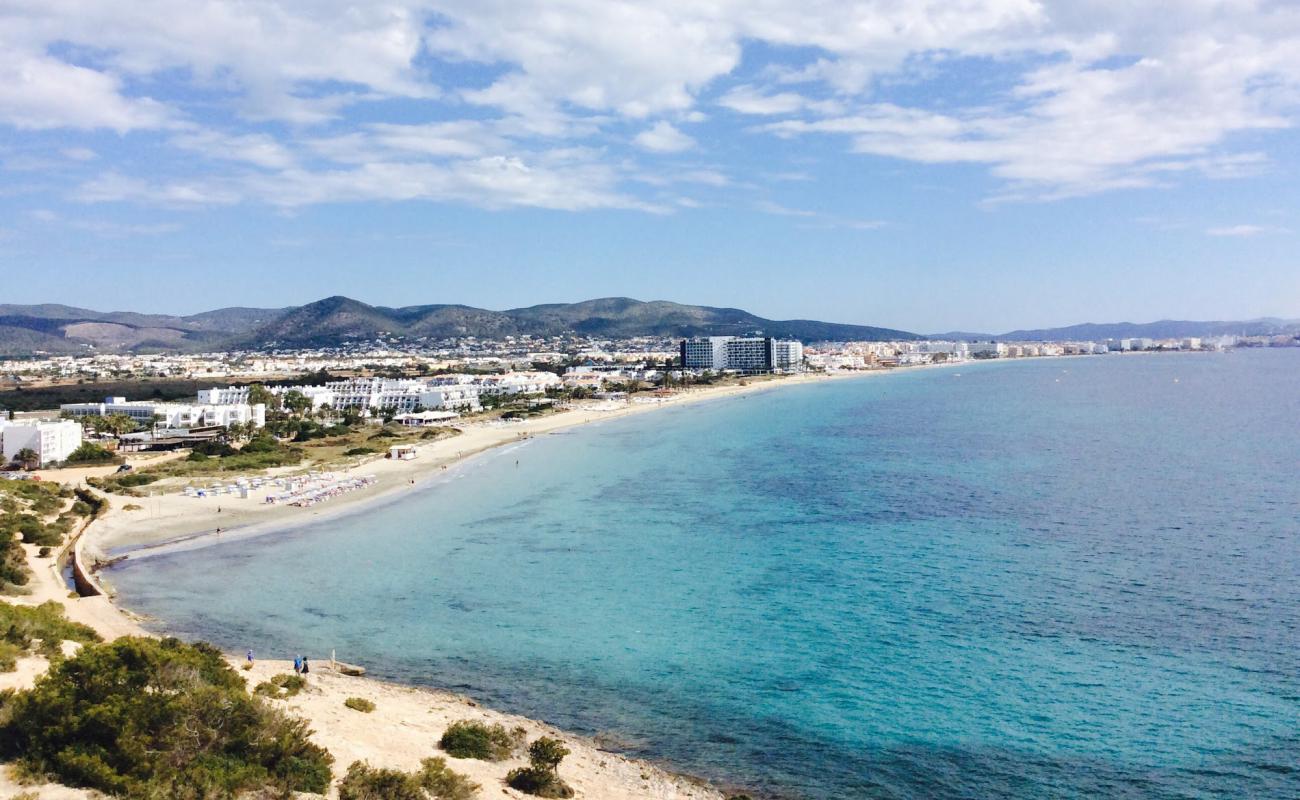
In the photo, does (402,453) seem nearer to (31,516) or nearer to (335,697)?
(31,516)

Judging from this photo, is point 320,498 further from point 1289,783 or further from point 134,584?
point 1289,783

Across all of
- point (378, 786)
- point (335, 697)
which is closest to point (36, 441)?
point (335, 697)

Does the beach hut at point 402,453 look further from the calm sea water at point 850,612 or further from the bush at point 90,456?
the bush at point 90,456

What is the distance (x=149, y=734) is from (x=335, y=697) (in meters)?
4.40

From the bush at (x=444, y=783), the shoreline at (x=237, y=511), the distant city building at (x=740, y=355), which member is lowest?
the shoreline at (x=237, y=511)

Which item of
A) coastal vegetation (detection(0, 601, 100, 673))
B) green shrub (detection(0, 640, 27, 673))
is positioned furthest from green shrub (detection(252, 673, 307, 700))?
green shrub (detection(0, 640, 27, 673))

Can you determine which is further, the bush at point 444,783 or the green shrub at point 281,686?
the green shrub at point 281,686

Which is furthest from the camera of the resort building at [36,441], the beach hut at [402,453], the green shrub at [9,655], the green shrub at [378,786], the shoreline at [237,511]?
the beach hut at [402,453]

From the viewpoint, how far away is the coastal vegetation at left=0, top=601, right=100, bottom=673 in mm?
14227

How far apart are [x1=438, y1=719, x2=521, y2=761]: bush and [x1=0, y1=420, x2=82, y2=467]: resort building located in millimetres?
44217

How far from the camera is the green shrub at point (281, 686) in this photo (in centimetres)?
1358

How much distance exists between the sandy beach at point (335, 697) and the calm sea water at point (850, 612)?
868 millimetres

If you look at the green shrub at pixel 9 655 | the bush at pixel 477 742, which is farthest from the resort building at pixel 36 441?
the bush at pixel 477 742

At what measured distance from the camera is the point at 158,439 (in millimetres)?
57250
